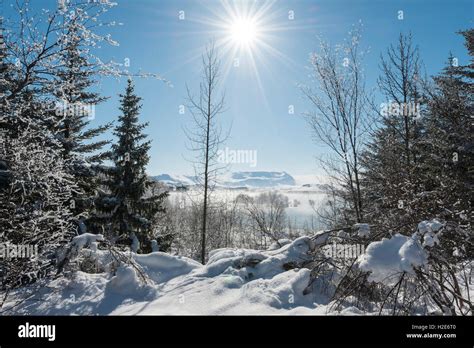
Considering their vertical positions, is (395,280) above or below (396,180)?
below

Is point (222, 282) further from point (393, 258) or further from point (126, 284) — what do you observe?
point (393, 258)

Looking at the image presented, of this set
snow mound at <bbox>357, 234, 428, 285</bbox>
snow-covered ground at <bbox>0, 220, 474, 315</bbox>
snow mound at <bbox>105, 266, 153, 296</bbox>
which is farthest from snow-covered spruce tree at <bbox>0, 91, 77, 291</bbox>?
snow mound at <bbox>357, 234, 428, 285</bbox>

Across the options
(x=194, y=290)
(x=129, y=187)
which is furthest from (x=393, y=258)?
(x=129, y=187)

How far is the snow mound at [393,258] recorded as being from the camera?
9.34 feet

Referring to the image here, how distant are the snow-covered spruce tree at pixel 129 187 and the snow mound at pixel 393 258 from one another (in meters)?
13.3

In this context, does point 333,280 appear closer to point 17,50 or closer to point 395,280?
point 395,280

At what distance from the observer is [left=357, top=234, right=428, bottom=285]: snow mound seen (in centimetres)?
285

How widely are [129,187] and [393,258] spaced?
46.9ft

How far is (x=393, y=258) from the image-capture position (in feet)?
9.75
